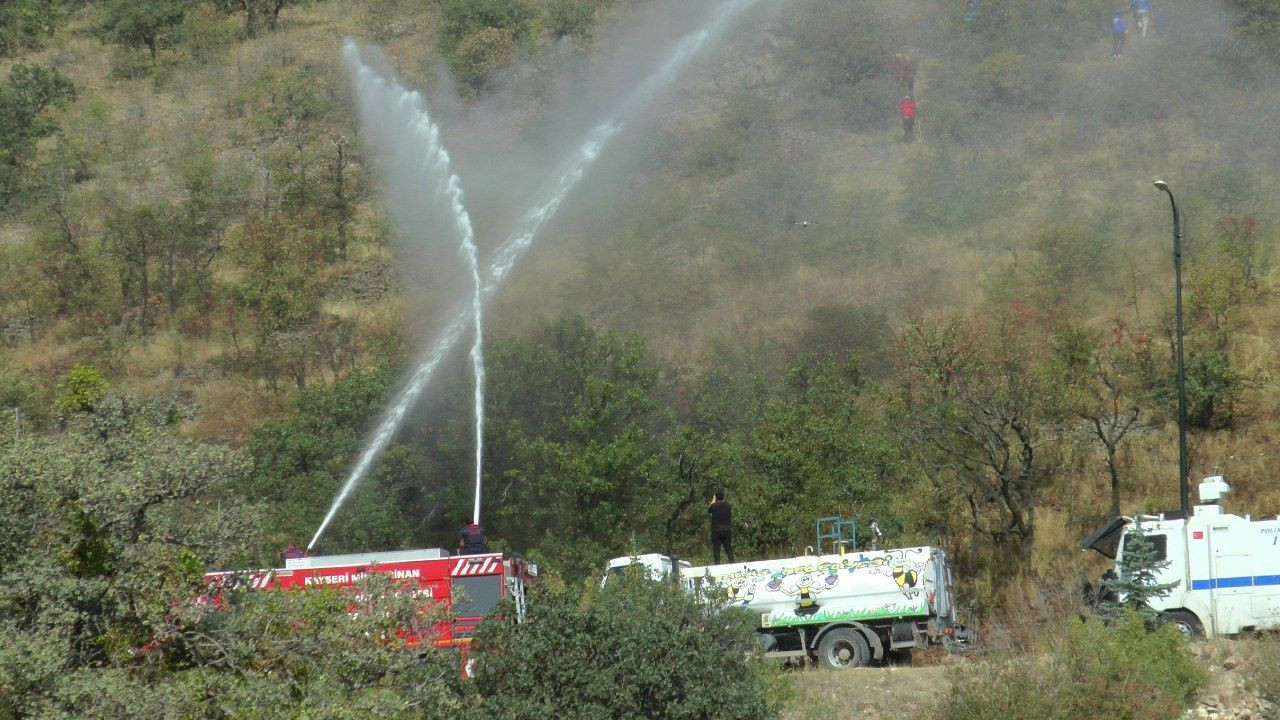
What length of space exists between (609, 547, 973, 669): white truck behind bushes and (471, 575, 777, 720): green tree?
7709 mm

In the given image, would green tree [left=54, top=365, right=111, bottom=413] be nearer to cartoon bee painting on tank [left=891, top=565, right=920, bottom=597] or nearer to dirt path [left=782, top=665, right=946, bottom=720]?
dirt path [left=782, top=665, right=946, bottom=720]

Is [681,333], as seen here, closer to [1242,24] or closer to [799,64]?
[799,64]

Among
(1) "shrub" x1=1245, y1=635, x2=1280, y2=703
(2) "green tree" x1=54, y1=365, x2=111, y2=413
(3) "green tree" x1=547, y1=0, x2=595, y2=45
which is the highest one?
(3) "green tree" x1=547, y1=0, x2=595, y2=45

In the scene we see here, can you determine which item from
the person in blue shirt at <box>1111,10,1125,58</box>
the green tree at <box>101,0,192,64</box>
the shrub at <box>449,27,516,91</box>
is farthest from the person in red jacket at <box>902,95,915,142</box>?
the green tree at <box>101,0,192,64</box>

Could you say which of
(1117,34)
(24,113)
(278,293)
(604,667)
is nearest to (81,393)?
(604,667)

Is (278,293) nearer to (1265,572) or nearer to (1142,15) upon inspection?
(1265,572)

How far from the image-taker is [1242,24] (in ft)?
188

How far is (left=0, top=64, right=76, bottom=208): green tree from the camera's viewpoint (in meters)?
54.8

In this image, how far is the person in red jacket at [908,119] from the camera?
177ft

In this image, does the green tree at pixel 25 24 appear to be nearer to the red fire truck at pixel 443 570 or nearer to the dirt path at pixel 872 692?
the red fire truck at pixel 443 570

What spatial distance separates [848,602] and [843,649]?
85cm

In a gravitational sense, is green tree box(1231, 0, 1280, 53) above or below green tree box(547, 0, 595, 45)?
below

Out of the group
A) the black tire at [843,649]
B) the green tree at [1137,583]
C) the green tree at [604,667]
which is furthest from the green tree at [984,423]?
the green tree at [604,667]

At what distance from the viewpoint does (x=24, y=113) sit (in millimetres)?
57688
